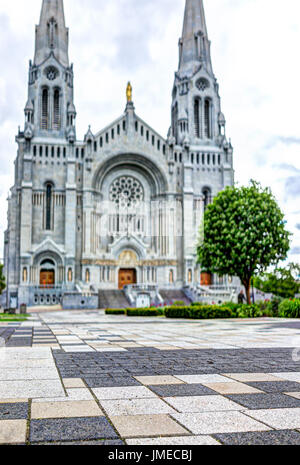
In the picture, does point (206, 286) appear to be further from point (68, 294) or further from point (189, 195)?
point (68, 294)

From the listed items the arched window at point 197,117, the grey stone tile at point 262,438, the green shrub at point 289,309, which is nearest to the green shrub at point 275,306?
the green shrub at point 289,309

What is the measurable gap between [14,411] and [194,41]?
60827 millimetres

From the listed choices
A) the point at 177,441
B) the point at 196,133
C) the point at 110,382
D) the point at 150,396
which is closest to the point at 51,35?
the point at 196,133

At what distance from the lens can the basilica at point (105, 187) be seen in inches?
2009

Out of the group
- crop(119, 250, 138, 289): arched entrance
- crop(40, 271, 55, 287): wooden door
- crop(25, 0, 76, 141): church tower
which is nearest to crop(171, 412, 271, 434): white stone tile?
crop(40, 271, 55, 287): wooden door

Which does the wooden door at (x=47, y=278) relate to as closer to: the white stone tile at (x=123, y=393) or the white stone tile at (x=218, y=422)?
the white stone tile at (x=123, y=393)

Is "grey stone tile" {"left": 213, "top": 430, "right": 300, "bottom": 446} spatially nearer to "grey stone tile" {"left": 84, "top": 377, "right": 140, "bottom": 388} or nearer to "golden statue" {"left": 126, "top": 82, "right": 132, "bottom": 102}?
"grey stone tile" {"left": 84, "top": 377, "right": 140, "bottom": 388}

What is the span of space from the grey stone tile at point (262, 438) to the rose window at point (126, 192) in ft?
170

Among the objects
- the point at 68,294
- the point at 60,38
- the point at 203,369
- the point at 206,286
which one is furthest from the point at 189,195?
the point at 203,369

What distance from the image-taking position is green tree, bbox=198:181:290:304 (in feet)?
116

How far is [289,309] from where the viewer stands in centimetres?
2458

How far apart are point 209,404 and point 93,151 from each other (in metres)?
50.1

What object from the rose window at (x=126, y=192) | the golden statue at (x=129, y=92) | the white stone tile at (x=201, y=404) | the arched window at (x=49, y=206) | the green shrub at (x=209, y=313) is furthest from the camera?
the golden statue at (x=129, y=92)

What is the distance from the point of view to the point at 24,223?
166ft
